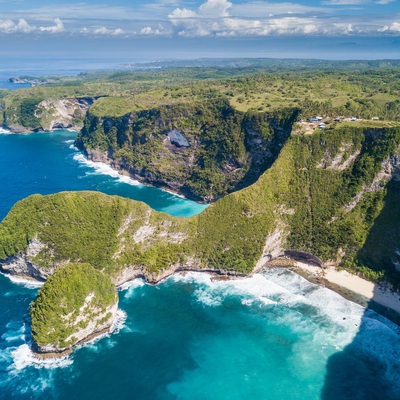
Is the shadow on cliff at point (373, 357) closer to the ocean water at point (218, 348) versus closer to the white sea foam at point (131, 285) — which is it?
the ocean water at point (218, 348)

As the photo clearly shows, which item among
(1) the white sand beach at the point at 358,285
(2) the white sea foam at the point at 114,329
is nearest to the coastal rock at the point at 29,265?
(2) the white sea foam at the point at 114,329

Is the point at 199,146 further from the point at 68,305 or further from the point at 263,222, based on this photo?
the point at 68,305

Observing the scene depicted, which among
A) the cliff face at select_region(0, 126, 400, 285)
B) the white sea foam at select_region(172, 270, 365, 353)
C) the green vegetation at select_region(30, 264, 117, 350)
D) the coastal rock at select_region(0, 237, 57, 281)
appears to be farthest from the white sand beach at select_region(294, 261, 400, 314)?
the coastal rock at select_region(0, 237, 57, 281)

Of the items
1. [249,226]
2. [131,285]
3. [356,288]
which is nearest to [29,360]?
[131,285]

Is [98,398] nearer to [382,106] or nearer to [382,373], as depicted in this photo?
[382,373]

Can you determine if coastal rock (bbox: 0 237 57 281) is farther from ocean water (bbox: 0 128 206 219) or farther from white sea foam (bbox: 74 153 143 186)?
white sea foam (bbox: 74 153 143 186)
